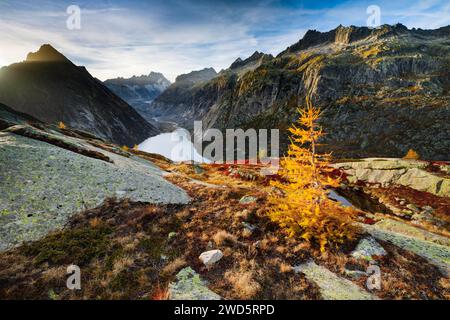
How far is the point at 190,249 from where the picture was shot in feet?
43.9

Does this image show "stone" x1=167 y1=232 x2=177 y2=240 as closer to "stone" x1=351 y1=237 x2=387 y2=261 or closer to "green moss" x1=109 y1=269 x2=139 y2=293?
"green moss" x1=109 y1=269 x2=139 y2=293

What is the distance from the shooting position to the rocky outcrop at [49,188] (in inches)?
559

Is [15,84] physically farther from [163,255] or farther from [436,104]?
[436,104]

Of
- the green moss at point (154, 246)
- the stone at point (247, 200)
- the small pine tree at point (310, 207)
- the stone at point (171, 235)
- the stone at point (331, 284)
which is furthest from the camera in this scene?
the stone at point (247, 200)

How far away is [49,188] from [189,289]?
1491cm

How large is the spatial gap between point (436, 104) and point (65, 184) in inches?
6979

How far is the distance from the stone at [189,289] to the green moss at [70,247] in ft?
16.0

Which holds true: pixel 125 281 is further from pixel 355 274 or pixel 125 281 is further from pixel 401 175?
pixel 401 175

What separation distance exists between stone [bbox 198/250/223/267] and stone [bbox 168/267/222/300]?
94 centimetres

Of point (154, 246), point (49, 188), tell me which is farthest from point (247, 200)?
point (49, 188)

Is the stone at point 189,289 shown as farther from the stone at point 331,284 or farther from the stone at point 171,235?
the stone at point 331,284

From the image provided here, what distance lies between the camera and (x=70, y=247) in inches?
496

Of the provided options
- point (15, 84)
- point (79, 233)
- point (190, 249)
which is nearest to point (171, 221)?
point (190, 249)

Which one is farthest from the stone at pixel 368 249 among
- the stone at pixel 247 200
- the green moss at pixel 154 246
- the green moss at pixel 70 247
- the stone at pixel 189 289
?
the green moss at pixel 70 247
